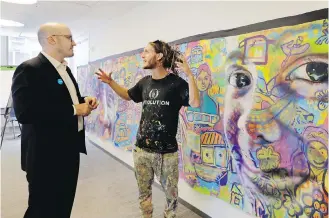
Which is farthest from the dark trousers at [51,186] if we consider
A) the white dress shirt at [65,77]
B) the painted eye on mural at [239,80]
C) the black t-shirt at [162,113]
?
the painted eye on mural at [239,80]

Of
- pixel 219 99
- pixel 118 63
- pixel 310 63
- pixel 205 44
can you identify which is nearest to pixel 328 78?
pixel 310 63

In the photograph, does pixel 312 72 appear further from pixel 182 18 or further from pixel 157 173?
pixel 182 18

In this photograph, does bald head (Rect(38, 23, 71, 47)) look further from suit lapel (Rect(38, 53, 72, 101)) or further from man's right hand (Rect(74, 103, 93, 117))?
man's right hand (Rect(74, 103, 93, 117))

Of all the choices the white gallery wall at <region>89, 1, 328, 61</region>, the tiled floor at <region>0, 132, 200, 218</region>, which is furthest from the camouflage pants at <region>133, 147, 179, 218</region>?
the white gallery wall at <region>89, 1, 328, 61</region>

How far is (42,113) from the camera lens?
155cm

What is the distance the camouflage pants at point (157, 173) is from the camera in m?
1.96

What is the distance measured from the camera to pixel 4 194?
9.83 feet

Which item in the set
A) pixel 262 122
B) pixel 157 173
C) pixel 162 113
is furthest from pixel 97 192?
pixel 262 122

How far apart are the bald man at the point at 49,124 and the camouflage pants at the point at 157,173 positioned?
0.48 m

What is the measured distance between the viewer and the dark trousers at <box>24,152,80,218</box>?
161 cm

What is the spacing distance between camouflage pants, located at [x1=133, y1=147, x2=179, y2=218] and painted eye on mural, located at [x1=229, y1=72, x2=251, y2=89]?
2.28 feet

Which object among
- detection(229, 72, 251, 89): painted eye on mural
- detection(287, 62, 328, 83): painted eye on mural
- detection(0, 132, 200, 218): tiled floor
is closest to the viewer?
detection(287, 62, 328, 83): painted eye on mural

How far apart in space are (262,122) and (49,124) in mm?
1403

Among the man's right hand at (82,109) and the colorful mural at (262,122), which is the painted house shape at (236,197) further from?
the man's right hand at (82,109)
